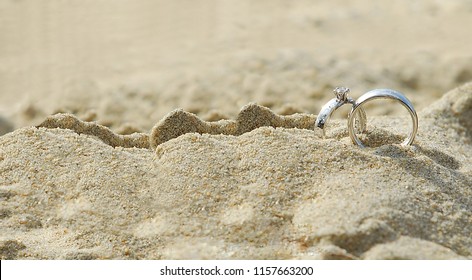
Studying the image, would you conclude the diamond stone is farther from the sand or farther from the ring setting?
the sand

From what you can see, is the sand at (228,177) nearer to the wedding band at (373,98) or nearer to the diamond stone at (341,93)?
the wedding band at (373,98)

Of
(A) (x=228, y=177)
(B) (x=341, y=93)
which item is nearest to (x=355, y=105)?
(B) (x=341, y=93)

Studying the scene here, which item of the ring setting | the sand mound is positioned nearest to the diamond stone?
A: the ring setting

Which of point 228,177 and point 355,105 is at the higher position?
point 355,105

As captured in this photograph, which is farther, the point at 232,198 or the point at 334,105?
the point at 334,105

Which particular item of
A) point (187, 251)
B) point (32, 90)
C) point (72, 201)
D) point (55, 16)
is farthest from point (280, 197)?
point (55, 16)

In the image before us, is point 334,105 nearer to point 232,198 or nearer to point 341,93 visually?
point 341,93

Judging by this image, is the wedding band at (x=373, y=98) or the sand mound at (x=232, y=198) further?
the wedding band at (x=373, y=98)

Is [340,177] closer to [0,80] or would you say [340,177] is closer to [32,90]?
[32,90]

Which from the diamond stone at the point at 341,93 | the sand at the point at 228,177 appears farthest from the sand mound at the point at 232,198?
the diamond stone at the point at 341,93

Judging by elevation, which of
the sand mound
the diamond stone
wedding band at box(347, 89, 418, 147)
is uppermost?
the diamond stone
